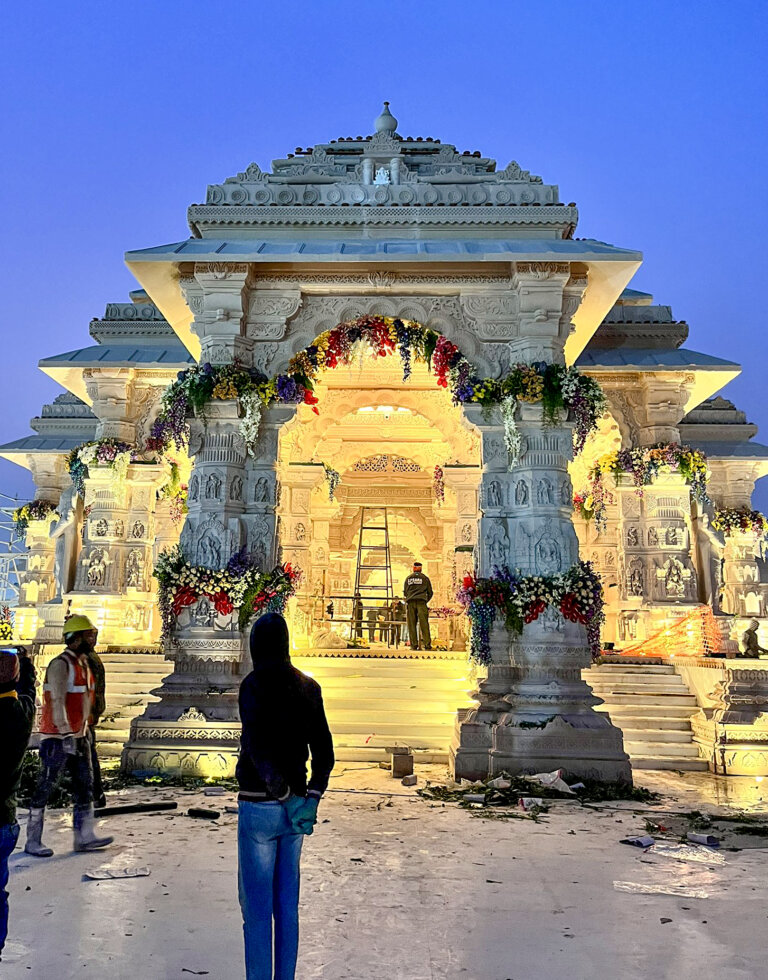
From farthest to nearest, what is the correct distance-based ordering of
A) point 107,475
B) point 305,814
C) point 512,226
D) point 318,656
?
point 107,475, point 318,656, point 512,226, point 305,814

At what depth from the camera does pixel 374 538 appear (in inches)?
733

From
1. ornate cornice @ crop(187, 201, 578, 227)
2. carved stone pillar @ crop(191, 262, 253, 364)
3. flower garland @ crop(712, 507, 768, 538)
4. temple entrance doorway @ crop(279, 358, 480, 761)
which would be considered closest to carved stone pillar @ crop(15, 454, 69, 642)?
temple entrance doorway @ crop(279, 358, 480, 761)

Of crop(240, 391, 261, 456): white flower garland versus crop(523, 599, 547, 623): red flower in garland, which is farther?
crop(240, 391, 261, 456): white flower garland

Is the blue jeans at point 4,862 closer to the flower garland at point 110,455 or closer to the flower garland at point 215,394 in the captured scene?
the flower garland at point 215,394

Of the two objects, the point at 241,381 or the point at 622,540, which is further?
the point at 622,540

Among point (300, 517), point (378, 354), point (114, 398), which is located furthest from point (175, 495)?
point (378, 354)

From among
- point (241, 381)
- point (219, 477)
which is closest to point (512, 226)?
point (241, 381)

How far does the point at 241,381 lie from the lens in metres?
8.78

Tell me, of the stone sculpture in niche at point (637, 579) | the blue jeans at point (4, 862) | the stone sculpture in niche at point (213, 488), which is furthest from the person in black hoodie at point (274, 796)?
the stone sculpture in niche at point (637, 579)

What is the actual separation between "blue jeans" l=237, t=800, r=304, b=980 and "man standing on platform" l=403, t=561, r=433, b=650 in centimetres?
1023

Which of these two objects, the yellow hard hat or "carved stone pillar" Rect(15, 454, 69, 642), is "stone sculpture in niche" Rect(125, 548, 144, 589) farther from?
the yellow hard hat

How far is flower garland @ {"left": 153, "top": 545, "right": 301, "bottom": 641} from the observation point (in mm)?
8273

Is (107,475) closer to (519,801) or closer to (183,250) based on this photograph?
(183,250)

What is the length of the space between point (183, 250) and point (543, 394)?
451 cm
